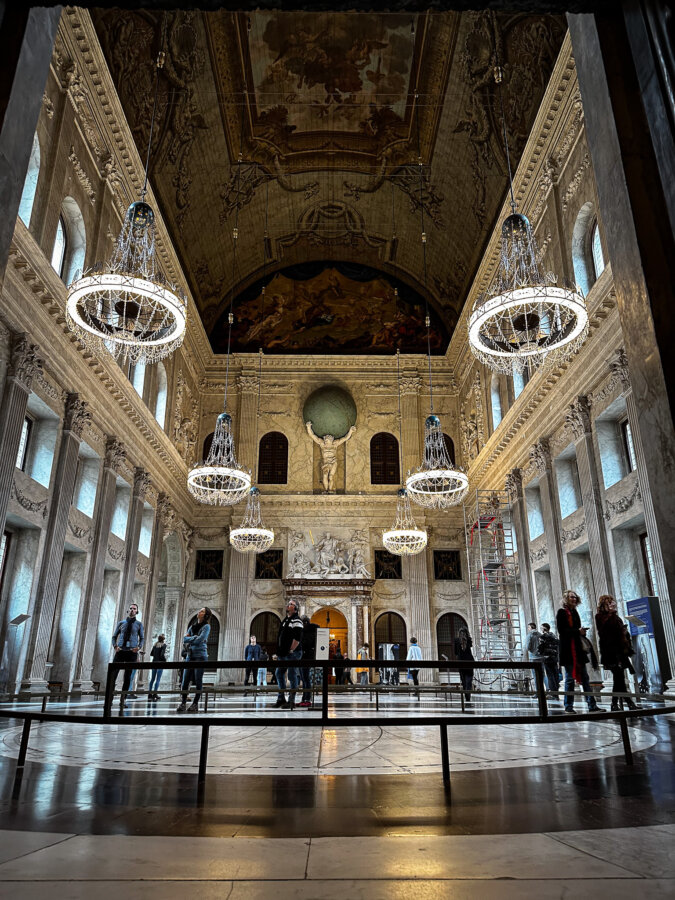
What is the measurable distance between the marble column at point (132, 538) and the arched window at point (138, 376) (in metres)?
2.07

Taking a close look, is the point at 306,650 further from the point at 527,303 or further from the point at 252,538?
the point at 252,538

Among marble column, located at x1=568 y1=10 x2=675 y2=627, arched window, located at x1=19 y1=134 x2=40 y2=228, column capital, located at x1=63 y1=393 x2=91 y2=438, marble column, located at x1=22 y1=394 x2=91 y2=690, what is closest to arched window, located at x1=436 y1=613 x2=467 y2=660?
marble column, located at x1=22 y1=394 x2=91 y2=690

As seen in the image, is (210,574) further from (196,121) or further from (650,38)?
(650,38)

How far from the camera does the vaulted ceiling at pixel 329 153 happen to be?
1481cm

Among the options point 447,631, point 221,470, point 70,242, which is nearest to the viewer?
point 70,242

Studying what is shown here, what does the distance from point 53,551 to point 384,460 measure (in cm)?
1360

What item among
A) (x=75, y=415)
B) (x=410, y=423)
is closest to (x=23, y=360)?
(x=75, y=415)

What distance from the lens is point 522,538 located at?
16.7m

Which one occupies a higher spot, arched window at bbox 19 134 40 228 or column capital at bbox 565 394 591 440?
arched window at bbox 19 134 40 228

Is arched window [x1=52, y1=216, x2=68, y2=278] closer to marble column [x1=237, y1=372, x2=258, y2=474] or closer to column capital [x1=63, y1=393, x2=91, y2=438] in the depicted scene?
column capital [x1=63, y1=393, x2=91, y2=438]

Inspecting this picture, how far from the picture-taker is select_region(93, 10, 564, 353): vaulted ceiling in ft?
48.6

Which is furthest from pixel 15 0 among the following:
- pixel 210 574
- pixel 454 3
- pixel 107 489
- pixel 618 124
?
pixel 210 574

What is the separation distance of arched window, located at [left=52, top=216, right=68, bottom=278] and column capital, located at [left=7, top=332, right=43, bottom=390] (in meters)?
2.36

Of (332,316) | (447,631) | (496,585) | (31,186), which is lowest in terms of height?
(447,631)
